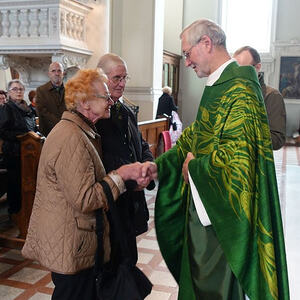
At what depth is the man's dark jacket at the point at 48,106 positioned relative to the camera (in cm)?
472

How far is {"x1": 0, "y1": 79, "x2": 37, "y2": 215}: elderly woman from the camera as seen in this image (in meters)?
4.25

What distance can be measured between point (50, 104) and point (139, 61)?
20.5ft

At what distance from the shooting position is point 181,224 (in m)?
2.32

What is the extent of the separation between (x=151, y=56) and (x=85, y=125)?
8.99 m

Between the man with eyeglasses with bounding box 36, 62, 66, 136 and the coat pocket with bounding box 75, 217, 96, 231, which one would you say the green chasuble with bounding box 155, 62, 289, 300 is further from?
the man with eyeglasses with bounding box 36, 62, 66, 136

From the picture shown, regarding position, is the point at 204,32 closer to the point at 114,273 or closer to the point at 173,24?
the point at 114,273

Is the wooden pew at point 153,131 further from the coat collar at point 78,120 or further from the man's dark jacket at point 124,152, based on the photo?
the coat collar at point 78,120

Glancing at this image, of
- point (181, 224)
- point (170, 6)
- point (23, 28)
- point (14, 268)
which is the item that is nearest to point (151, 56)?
point (23, 28)

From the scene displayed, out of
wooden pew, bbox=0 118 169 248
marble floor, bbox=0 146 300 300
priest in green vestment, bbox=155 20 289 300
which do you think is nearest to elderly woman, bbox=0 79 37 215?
wooden pew, bbox=0 118 169 248

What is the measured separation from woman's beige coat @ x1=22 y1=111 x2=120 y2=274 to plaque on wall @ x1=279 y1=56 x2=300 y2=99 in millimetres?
14373

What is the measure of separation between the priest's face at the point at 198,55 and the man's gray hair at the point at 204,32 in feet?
0.06

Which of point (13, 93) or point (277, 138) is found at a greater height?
point (13, 93)

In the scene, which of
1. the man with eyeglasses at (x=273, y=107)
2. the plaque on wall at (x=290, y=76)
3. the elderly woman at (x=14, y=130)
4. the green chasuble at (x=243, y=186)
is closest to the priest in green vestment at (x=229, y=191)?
the green chasuble at (x=243, y=186)

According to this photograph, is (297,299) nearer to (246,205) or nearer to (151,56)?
(246,205)
